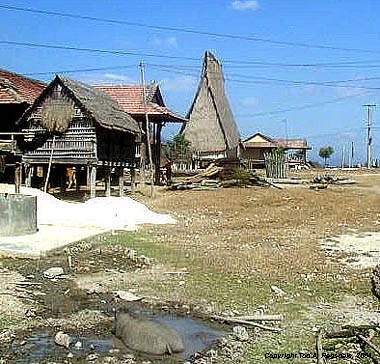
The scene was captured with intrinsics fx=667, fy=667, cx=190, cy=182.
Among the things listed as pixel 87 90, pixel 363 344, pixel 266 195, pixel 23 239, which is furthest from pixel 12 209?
pixel 266 195

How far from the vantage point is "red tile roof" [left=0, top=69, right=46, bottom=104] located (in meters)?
28.0

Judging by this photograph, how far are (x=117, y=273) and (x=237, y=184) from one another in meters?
22.0

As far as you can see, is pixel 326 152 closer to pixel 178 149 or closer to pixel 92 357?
pixel 178 149

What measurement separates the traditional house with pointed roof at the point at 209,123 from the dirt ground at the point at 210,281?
33.3 metres

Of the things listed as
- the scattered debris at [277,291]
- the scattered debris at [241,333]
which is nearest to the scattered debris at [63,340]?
the scattered debris at [241,333]

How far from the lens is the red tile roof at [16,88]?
2800cm

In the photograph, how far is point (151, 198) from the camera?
29906 mm

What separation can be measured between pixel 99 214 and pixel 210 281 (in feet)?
31.3

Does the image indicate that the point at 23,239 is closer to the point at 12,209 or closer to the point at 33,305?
the point at 12,209

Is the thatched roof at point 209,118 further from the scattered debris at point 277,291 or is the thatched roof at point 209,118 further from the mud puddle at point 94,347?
the mud puddle at point 94,347

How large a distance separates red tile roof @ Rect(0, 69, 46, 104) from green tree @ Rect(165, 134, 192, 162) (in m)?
20.4

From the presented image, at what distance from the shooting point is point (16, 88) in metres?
29.2

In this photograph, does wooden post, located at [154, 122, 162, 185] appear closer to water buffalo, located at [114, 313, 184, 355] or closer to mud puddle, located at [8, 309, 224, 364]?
mud puddle, located at [8, 309, 224, 364]

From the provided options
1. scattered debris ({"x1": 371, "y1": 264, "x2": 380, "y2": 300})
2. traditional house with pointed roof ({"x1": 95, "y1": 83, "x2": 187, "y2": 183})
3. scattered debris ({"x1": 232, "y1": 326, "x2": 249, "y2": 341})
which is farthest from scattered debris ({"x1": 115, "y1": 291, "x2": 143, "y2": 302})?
traditional house with pointed roof ({"x1": 95, "y1": 83, "x2": 187, "y2": 183})
